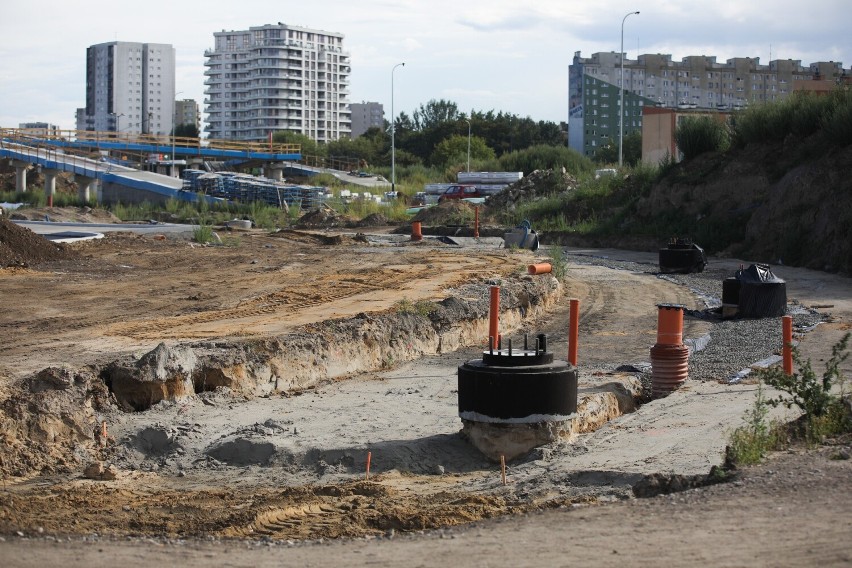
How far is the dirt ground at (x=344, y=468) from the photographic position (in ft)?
20.0

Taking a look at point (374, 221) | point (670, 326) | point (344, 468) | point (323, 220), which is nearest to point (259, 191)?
point (323, 220)

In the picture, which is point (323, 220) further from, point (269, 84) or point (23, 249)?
point (269, 84)

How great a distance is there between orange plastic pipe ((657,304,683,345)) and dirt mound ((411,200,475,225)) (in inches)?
1324

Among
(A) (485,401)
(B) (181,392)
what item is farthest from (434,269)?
(A) (485,401)

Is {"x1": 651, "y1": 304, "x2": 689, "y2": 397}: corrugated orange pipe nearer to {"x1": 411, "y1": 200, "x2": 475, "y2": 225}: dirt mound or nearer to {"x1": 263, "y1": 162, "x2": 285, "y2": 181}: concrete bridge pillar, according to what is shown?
{"x1": 411, "y1": 200, "x2": 475, "y2": 225}: dirt mound

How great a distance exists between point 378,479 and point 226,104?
19468 centimetres

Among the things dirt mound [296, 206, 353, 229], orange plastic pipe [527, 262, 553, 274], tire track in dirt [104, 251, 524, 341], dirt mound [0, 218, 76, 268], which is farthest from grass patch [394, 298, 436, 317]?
dirt mound [296, 206, 353, 229]

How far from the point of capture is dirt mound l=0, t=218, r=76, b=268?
2411cm

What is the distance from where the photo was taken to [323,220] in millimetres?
48812

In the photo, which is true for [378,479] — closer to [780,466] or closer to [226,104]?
[780,466]

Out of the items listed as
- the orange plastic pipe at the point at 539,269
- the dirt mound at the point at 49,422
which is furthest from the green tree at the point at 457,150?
the dirt mound at the point at 49,422

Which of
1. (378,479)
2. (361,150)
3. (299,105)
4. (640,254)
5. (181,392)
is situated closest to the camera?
(378,479)

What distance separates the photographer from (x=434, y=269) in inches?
977

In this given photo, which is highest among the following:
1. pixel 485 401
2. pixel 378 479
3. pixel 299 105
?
pixel 299 105
